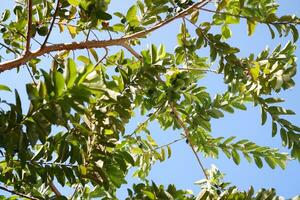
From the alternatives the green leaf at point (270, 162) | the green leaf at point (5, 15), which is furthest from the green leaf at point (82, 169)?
the green leaf at point (5, 15)

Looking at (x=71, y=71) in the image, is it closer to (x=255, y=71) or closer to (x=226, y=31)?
(x=255, y=71)

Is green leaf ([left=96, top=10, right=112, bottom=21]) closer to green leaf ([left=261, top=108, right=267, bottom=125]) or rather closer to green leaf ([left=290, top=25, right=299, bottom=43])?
green leaf ([left=261, top=108, right=267, bottom=125])

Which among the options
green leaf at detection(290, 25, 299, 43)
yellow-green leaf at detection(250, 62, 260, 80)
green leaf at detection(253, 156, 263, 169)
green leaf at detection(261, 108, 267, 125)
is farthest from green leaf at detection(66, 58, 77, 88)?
green leaf at detection(253, 156, 263, 169)

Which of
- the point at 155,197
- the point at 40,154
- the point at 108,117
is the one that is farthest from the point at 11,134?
the point at 155,197

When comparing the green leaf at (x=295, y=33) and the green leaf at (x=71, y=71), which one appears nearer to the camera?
the green leaf at (x=71, y=71)

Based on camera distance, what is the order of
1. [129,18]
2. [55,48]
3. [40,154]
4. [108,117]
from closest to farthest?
[40,154] → [108,117] → [55,48] → [129,18]

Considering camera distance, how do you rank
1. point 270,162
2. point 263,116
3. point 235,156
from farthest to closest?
point 235,156 → point 270,162 → point 263,116

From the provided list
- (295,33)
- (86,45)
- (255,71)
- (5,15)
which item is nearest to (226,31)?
(295,33)

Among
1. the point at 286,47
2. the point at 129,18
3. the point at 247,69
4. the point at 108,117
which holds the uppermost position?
the point at 129,18

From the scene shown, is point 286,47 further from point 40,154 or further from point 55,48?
point 40,154

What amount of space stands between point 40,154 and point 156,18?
72.0 inches

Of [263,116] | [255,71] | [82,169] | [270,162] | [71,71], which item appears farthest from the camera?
[270,162]

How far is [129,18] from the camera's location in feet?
12.0

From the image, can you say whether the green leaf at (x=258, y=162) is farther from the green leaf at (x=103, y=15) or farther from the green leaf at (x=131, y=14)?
the green leaf at (x=103, y=15)
